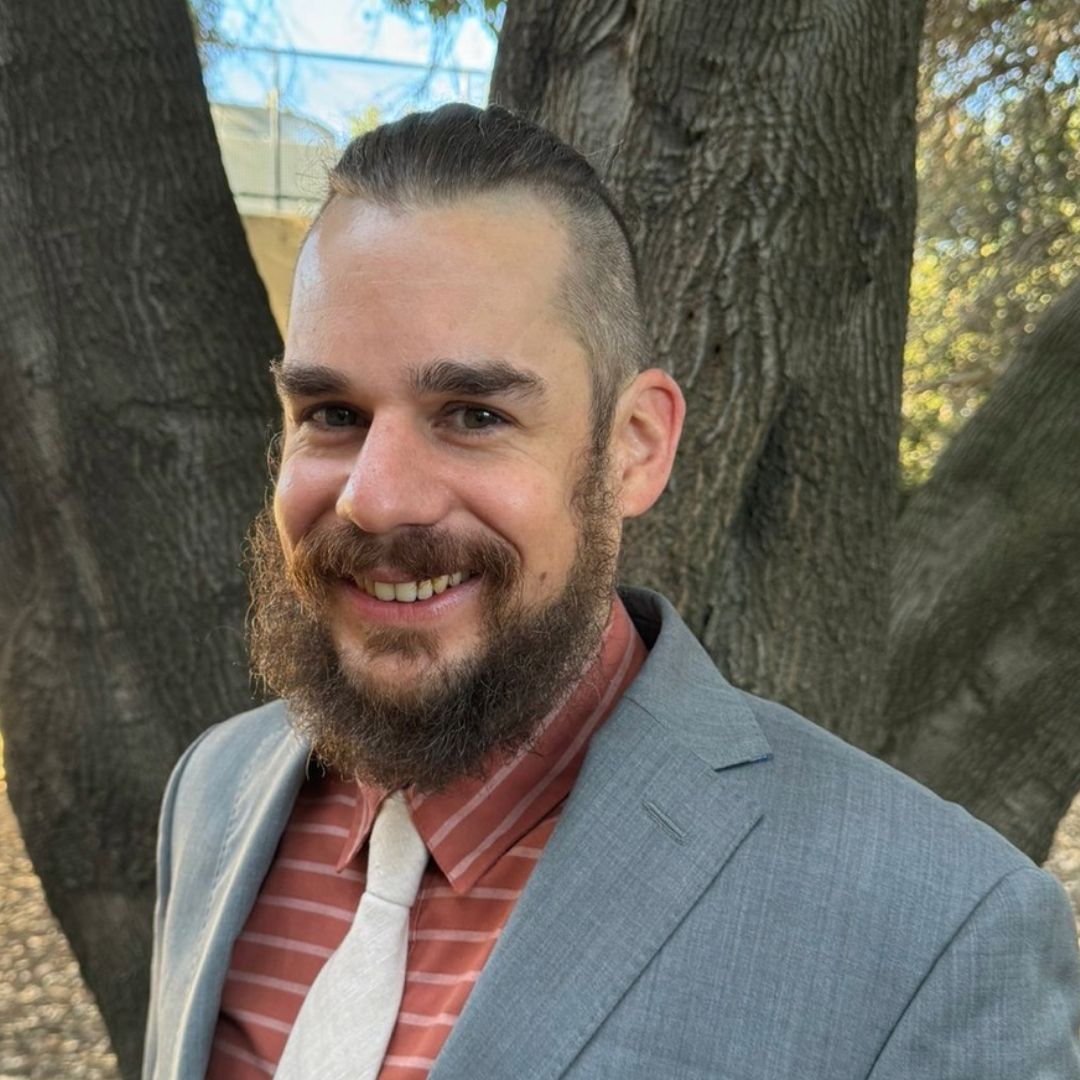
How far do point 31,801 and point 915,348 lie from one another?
21.8ft

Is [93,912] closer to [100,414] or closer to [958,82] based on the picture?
[100,414]

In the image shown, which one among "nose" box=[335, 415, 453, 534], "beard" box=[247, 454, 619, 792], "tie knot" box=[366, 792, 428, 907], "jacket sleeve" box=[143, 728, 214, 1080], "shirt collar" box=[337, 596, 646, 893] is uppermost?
"nose" box=[335, 415, 453, 534]

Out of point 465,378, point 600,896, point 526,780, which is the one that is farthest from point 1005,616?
point 465,378

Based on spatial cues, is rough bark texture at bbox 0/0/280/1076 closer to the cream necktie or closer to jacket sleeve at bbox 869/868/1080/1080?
the cream necktie

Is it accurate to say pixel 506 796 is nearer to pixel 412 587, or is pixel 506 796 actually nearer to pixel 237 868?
pixel 412 587

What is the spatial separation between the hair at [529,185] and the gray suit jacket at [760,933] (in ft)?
1.73

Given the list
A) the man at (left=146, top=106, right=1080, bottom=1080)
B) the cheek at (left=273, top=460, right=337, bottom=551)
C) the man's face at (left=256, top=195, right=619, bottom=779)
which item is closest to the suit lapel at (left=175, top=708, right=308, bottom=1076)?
the man at (left=146, top=106, right=1080, bottom=1080)

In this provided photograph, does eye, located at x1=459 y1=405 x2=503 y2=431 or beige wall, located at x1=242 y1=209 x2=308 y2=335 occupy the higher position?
eye, located at x1=459 y1=405 x2=503 y2=431

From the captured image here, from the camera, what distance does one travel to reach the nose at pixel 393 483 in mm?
1697

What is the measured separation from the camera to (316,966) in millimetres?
1884

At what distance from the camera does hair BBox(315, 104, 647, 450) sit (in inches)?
71.4

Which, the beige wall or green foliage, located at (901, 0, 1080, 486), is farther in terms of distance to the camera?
the beige wall

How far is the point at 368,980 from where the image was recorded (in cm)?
174

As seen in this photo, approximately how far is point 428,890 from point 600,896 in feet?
0.98
